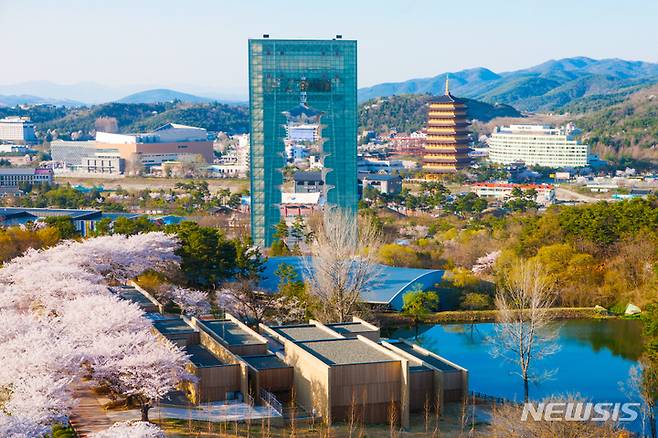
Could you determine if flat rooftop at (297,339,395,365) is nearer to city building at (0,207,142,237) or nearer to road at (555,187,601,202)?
city building at (0,207,142,237)

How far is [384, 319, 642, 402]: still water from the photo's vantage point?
16562 mm

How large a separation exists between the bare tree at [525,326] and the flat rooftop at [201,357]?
191 inches

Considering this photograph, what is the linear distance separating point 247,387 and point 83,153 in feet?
182

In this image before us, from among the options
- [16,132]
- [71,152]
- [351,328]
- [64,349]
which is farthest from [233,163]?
[64,349]

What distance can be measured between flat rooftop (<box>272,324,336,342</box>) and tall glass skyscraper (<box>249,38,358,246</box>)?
14779mm

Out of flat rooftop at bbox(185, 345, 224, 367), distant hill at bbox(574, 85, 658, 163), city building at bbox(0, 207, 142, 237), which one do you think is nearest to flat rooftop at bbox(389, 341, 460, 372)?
flat rooftop at bbox(185, 345, 224, 367)

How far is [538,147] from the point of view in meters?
63.9

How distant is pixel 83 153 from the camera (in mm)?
66875

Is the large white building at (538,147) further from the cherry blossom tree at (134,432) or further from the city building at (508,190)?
the cherry blossom tree at (134,432)

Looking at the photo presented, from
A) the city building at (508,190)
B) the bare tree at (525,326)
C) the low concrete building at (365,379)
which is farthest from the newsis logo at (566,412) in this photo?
the city building at (508,190)

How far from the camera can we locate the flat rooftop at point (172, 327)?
639 inches

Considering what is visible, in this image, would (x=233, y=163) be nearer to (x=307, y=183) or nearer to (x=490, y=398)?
(x=307, y=183)

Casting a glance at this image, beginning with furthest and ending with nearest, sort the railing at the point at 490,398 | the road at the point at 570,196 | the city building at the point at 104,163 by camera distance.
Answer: the city building at the point at 104,163
the road at the point at 570,196
the railing at the point at 490,398

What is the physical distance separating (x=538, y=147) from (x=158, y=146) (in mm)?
25520
